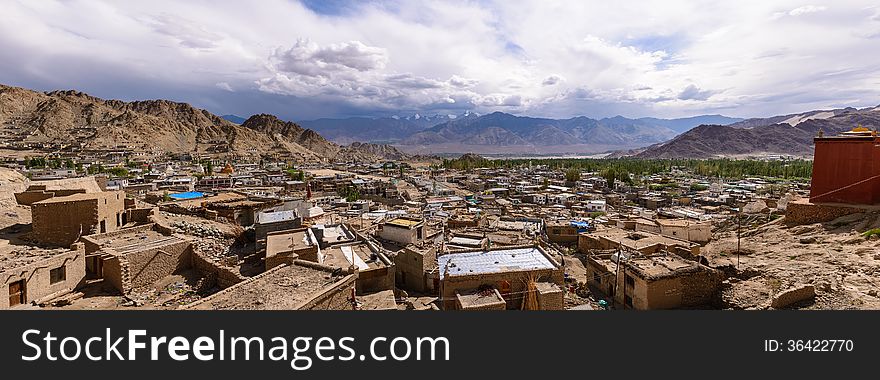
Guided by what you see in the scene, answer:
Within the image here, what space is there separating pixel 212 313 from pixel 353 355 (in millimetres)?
1884

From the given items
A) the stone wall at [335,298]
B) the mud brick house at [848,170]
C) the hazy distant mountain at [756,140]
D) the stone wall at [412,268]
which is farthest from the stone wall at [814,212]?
the hazy distant mountain at [756,140]

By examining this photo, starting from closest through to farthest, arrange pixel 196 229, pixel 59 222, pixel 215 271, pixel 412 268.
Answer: pixel 215 271, pixel 59 222, pixel 412 268, pixel 196 229

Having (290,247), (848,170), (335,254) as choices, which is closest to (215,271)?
(290,247)

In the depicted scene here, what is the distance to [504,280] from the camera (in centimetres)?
1174

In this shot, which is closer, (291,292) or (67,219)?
(291,292)

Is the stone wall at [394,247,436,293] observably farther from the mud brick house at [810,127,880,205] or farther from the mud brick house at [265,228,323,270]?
the mud brick house at [810,127,880,205]

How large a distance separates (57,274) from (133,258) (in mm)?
1481

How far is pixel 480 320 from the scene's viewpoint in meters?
5.85

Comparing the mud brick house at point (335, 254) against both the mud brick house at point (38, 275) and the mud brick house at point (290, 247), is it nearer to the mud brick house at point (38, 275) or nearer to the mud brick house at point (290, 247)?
the mud brick house at point (290, 247)

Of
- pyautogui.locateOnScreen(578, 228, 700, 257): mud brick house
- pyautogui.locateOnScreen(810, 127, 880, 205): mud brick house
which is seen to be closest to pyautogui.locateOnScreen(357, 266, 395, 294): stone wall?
pyautogui.locateOnScreen(578, 228, 700, 257): mud brick house

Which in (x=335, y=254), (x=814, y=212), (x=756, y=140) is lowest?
(x=335, y=254)

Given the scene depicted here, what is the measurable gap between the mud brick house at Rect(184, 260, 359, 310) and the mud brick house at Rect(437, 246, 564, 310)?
2.82 metres

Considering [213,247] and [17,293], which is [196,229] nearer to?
[213,247]

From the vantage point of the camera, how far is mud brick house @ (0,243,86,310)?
9.30 metres
